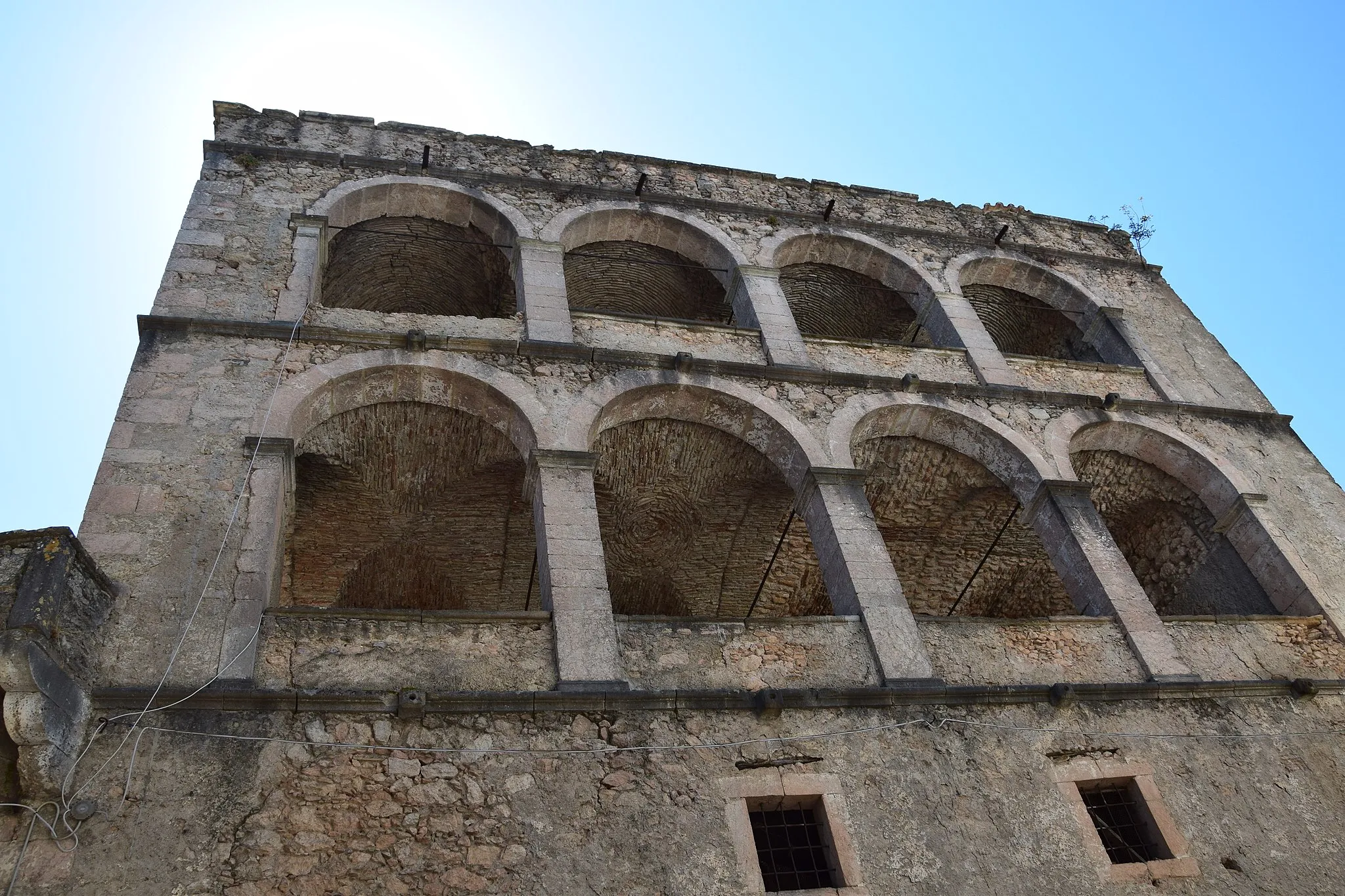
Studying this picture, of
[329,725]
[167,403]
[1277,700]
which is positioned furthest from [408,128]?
[1277,700]

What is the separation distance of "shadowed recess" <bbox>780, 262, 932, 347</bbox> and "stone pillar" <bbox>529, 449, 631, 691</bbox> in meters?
5.98

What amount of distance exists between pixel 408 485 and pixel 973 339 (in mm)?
6816

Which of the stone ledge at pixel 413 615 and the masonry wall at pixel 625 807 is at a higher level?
the stone ledge at pixel 413 615

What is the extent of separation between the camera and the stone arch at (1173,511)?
10.8 m

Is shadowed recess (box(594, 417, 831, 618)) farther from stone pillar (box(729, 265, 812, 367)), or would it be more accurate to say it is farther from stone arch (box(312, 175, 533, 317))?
stone arch (box(312, 175, 533, 317))

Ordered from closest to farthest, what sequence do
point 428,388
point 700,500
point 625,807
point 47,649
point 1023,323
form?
point 47,649
point 625,807
point 428,388
point 700,500
point 1023,323

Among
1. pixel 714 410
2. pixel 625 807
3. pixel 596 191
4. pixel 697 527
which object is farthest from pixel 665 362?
pixel 625 807

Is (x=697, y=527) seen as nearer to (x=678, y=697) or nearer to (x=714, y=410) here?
(x=714, y=410)

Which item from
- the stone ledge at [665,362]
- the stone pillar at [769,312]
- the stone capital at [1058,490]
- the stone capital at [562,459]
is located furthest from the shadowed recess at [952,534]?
the stone capital at [562,459]

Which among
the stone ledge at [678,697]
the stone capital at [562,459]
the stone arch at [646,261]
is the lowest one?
the stone ledge at [678,697]

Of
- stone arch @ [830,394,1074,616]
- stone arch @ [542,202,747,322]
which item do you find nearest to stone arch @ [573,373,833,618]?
stone arch @ [830,394,1074,616]

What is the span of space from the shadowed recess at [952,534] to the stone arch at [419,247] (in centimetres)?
511

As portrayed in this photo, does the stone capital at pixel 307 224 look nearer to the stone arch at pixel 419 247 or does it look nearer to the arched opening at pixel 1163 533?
the stone arch at pixel 419 247

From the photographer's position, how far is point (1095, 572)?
9.46m
